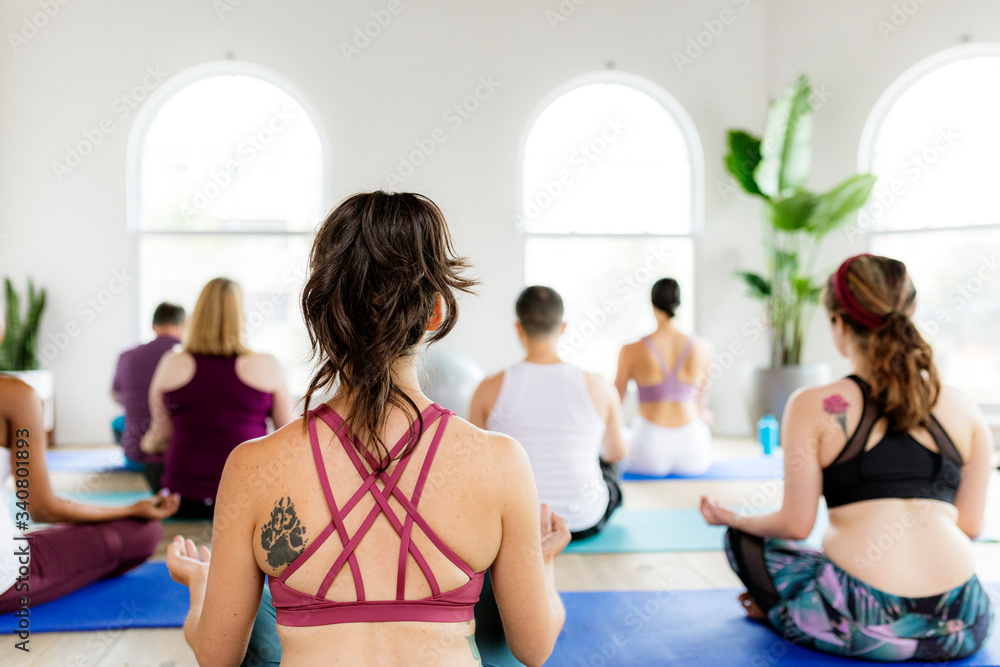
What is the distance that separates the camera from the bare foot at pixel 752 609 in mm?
1842

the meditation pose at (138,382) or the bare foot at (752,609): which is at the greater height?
the meditation pose at (138,382)

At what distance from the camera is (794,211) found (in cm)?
474

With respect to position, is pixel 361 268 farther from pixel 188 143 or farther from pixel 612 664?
pixel 188 143

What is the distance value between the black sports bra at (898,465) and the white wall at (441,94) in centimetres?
364

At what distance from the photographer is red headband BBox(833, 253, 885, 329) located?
1.53 metres

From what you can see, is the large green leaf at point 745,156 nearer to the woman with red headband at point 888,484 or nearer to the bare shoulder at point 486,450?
the woman with red headband at point 888,484

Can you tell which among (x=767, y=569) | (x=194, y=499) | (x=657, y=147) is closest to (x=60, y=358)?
(x=194, y=499)

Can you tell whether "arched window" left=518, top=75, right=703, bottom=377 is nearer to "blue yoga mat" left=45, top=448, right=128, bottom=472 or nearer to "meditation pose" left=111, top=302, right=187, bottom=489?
"meditation pose" left=111, top=302, right=187, bottom=489

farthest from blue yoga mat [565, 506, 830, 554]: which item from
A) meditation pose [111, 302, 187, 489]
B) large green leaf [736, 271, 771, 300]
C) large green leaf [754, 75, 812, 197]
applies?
large green leaf [754, 75, 812, 197]

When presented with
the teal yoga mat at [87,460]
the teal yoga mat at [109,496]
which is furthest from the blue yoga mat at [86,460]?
the teal yoga mat at [109,496]

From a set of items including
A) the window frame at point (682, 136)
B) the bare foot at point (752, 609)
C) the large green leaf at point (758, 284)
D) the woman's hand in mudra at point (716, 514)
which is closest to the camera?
the woman's hand in mudra at point (716, 514)

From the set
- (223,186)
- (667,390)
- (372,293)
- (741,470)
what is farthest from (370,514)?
(223,186)

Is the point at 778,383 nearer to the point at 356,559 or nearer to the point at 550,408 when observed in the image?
the point at 550,408

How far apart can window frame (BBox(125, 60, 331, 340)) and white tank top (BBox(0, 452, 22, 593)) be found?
364cm
